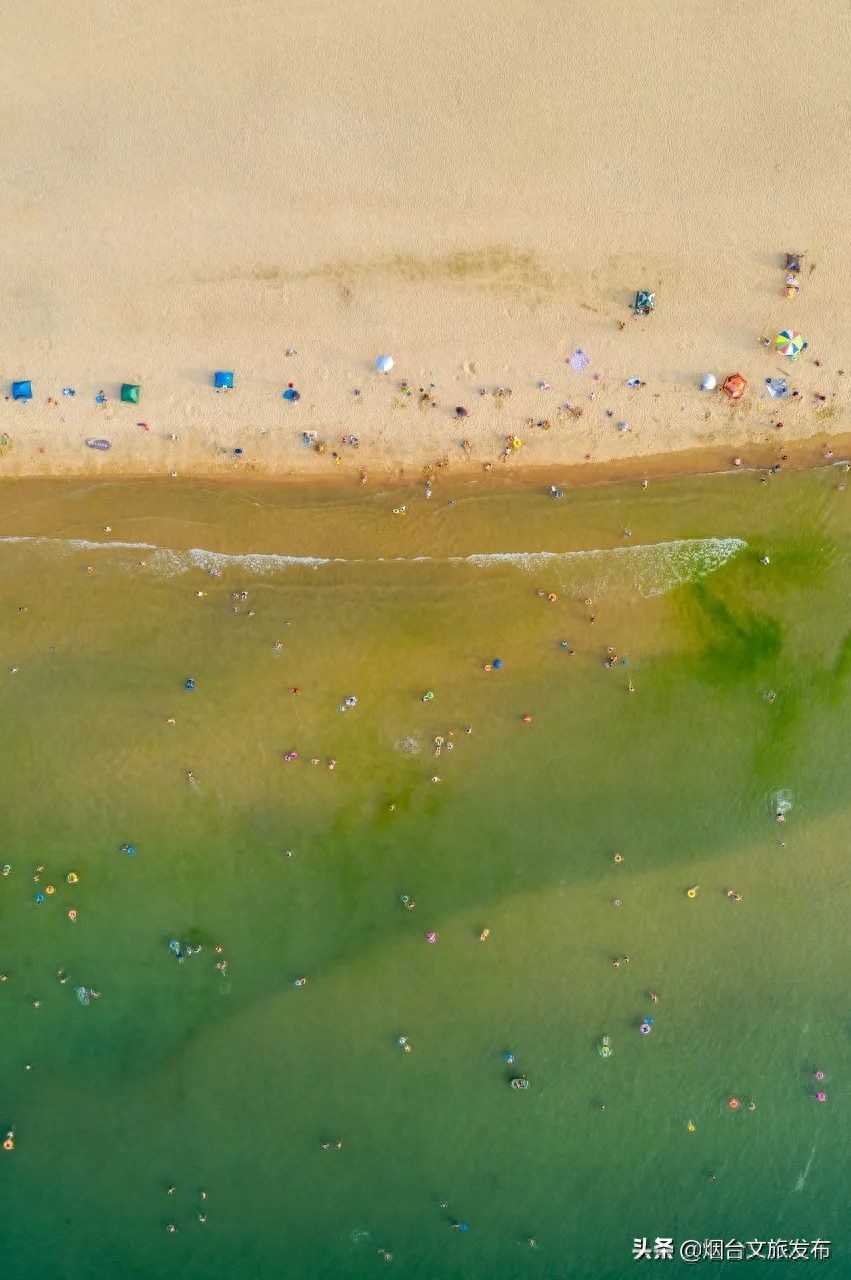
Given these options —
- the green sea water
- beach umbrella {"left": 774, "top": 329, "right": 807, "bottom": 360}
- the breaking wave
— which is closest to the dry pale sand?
beach umbrella {"left": 774, "top": 329, "right": 807, "bottom": 360}

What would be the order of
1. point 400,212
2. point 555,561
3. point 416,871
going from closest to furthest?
point 400,212 < point 555,561 < point 416,871

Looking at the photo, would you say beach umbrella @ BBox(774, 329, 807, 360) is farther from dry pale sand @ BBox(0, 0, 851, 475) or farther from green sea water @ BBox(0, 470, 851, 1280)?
green sea water @ BBox(0, 470, 851, 1280)

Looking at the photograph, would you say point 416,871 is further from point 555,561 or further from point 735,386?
point 735,386

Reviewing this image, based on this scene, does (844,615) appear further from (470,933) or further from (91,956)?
(91,956)

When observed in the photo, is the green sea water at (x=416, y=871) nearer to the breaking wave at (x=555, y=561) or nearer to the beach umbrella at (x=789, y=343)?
the breaking wave at (x=555, y=561)

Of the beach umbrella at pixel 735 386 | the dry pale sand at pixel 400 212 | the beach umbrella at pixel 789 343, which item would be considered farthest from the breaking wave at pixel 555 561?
the beach umbrella at pixel 789 343

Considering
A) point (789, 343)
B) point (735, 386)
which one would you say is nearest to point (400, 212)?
point (735, 386)

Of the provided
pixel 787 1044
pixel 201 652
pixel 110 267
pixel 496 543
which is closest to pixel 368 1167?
pixel 787 1044
